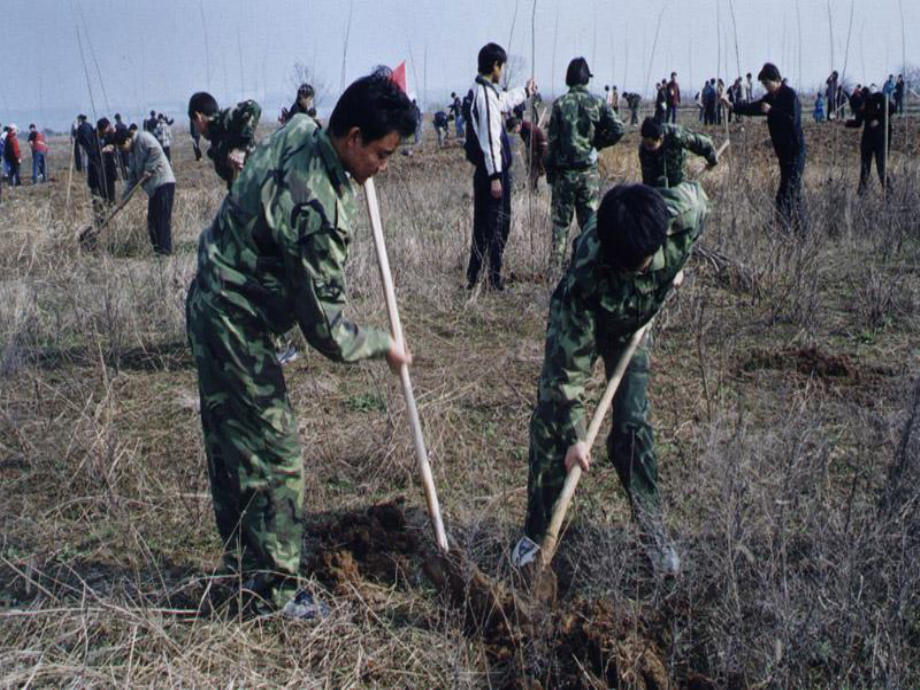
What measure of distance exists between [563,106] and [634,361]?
3.90 metres

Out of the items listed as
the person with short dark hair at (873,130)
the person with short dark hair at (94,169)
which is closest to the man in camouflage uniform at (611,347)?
the person with short dark hair at (94,169)

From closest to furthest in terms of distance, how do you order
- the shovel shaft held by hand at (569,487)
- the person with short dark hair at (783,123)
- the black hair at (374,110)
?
the black hair at (374,110) → the shovel shaft held by hand at (569,487) → the person with short dark hair at (783,123)

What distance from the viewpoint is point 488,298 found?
6699 millimetres

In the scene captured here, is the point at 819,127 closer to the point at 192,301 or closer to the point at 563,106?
the point at 563,106

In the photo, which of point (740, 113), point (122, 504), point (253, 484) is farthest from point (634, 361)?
point (740, 113)

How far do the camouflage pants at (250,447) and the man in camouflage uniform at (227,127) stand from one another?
3180 mm

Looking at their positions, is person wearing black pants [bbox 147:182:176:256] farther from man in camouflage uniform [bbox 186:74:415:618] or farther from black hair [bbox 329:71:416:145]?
black hair [bbox 329:71:416:145]

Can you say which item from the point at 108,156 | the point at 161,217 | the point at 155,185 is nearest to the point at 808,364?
the point at 161,217

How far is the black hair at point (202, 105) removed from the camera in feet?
18.8

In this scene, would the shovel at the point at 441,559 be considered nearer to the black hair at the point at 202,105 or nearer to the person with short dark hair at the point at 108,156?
the black hair at the point at 202,105

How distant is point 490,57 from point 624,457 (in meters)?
4.07

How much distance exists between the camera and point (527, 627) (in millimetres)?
2688

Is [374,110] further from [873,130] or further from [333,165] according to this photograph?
[873,130]

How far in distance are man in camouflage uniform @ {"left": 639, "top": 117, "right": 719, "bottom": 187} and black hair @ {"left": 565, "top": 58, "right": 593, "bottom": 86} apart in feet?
1.84
